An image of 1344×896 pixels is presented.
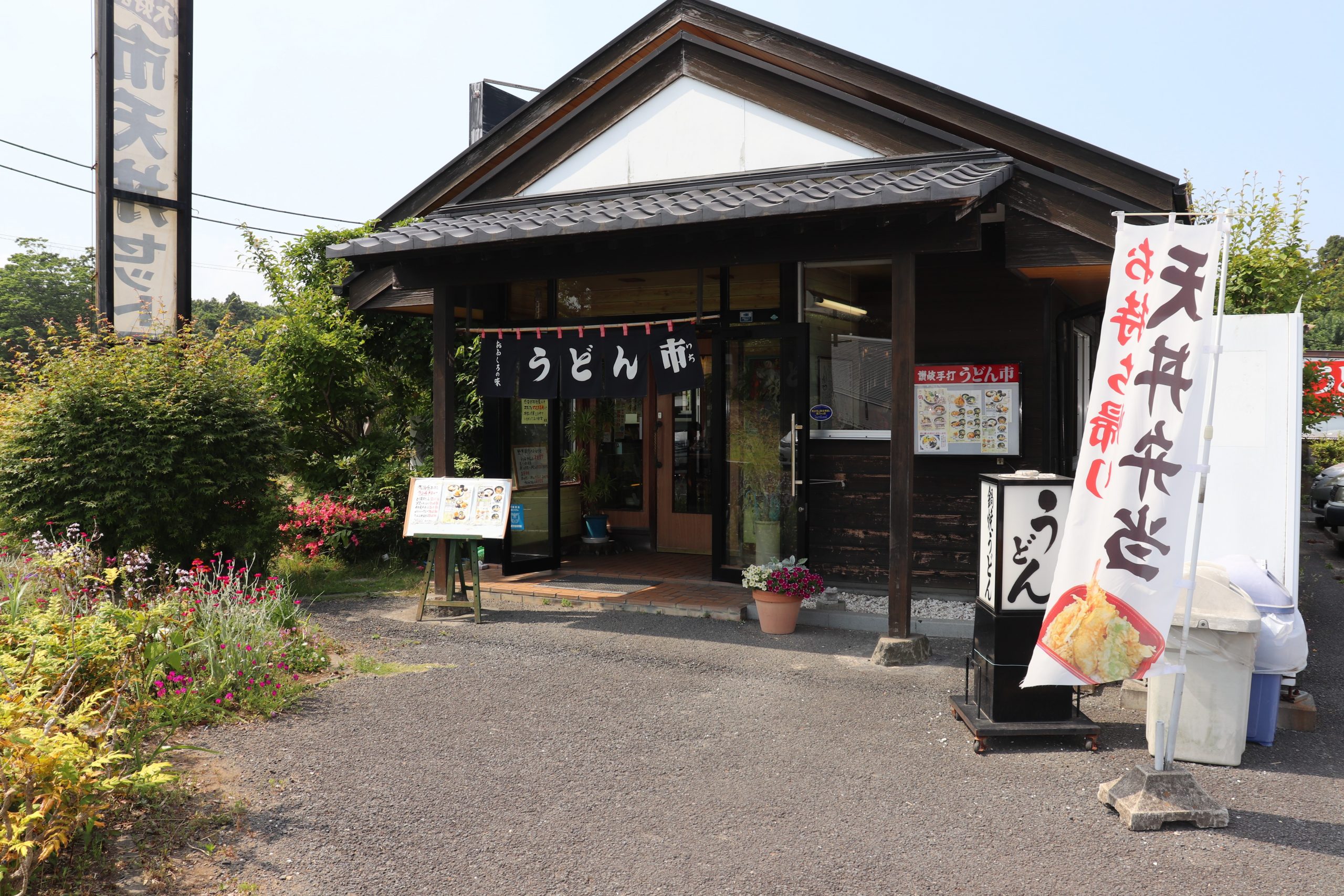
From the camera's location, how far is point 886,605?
7.72 metres

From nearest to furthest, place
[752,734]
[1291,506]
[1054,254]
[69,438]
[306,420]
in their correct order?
1. [752,734]
2. [1291,506]
3. [1054,254]
4. [69,438]
5. [306,420]

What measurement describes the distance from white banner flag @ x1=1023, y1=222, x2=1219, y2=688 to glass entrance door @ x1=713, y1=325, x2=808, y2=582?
3881mm

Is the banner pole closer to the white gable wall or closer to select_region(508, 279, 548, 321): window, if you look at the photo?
the white gable wall

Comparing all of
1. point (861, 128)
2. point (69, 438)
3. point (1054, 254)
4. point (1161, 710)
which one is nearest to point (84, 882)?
point (1161, 710)

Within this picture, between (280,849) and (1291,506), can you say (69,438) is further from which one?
(1291,506)

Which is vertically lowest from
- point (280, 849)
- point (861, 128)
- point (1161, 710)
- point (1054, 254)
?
point (280, 849)

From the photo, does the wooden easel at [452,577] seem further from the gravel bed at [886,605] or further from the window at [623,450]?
the window at [623,450]

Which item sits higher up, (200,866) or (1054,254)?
(1054,254)

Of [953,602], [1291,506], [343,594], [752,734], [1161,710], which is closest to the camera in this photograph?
[1161,710]

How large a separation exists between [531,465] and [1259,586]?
6.54m

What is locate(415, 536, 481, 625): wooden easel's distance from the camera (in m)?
7.34

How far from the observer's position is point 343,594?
28.6ft

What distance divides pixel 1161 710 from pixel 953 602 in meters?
3.31

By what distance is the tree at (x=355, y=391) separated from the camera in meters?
10.5
